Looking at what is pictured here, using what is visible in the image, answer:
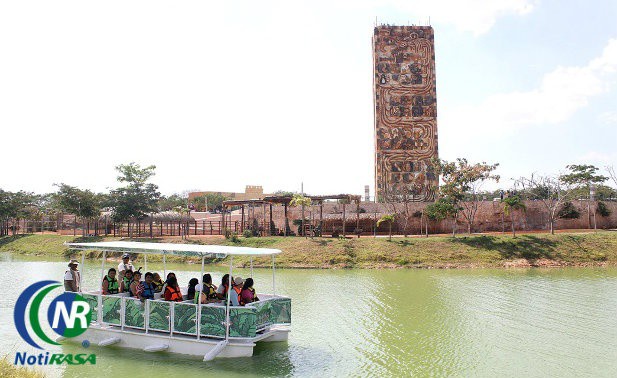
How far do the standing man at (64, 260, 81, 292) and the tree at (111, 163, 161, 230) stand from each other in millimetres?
36241

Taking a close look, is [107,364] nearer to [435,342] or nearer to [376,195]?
[435,342]

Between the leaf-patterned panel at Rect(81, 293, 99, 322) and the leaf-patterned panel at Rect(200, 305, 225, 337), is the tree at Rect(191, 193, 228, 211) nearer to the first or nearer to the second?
the leaf-patterned panel at Rect(81, 293, 99, 322)

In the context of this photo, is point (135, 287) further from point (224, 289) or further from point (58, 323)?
point (58, 323)

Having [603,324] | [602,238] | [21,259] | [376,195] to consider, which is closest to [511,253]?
[602,238]

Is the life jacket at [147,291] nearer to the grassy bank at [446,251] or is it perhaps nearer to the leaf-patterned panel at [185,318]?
the leaf-patterned panel at [185,318]

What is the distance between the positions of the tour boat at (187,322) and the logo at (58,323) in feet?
1.20

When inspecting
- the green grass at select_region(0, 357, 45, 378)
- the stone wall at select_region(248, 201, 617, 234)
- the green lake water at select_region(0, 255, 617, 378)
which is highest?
the stone wall at select_region(248, 201, 617, 234)

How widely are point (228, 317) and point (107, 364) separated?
10.5 ft

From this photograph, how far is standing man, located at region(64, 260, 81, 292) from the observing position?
15023 millimetres

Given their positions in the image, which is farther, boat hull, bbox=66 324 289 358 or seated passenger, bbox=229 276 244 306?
seated passenger, bbox=229 276 244 306

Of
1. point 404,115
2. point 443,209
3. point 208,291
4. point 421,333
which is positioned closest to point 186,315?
point 208,291

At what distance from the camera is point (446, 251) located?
37.7 metres

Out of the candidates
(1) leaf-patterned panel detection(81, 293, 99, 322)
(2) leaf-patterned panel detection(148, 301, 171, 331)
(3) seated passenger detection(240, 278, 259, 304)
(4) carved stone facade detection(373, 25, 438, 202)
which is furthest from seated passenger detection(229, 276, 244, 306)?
(4) carved stone facade detection(373, 25, 438, 202)

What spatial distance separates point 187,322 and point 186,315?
0.61 feet
